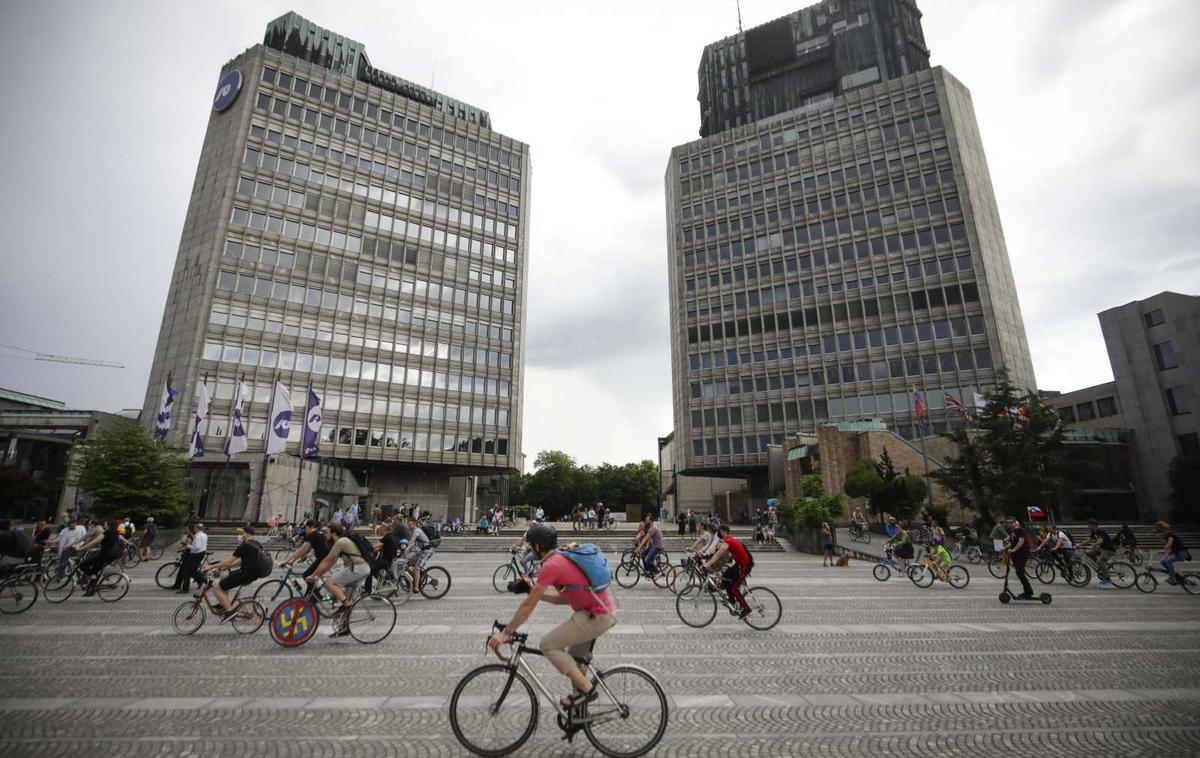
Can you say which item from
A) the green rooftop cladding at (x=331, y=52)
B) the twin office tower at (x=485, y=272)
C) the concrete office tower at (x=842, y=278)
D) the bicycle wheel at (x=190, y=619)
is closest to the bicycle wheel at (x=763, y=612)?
A: the bicycle wheel at (x=190, y=619)

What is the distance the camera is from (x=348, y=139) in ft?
186

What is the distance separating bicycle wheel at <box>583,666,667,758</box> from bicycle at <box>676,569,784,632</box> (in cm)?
555

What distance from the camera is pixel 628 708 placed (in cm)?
453

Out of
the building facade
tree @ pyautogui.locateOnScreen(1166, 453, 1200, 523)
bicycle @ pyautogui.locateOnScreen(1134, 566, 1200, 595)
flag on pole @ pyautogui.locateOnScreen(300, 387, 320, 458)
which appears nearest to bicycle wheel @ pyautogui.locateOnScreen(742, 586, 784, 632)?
bicycle @ pyautogui.locateOnScreen(1134, 566, 1200, 595)

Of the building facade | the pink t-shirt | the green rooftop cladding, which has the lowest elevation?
the pink t-shirt

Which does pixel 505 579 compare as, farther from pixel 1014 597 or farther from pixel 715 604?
pixel 1014 597

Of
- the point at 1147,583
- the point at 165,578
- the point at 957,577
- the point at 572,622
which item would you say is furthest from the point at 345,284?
the point at 1147,583

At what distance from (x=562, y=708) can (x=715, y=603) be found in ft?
20.7

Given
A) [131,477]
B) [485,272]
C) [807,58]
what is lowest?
[131,477]

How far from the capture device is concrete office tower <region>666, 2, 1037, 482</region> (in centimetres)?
5406

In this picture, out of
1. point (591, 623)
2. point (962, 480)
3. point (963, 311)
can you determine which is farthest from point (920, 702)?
point (963, 311)

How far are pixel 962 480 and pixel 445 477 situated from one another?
44604 millimetres

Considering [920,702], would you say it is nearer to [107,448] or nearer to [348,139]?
[107,448]

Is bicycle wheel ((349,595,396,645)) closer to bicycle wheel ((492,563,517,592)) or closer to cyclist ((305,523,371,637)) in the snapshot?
cyclist ((305,523,371,637))
